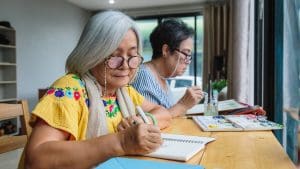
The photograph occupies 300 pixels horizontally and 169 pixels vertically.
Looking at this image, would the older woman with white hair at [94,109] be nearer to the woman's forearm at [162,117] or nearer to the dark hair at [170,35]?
the woman's forearm at [162,117]

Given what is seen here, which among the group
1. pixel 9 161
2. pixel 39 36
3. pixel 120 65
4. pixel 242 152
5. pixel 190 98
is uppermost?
pixel 39 36

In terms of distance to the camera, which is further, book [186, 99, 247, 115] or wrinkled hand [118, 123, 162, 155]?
book [186, 99, 247, 115]

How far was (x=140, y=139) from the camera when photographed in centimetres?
80

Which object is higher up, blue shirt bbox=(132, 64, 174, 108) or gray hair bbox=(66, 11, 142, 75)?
gray hair bbox=(66, 11, 142, 75)

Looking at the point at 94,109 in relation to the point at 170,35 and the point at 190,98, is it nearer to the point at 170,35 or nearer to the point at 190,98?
the point at 190,98

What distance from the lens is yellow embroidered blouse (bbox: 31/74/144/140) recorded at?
2.81ft

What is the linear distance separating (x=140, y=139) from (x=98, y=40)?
37 cm

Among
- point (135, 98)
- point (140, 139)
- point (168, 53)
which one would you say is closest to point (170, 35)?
point (168, 53)

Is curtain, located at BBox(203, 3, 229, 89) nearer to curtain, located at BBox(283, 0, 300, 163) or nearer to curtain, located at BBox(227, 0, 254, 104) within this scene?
curtain, located at BBox(227, 0, 254, 104)

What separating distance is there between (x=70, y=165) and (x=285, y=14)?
1240mm

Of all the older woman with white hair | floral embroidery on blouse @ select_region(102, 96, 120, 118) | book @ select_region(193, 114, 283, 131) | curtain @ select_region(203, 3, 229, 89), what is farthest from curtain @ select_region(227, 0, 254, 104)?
curtain @ select_region(203, 3, 229, 89)

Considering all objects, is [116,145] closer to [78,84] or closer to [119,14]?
[78,84]

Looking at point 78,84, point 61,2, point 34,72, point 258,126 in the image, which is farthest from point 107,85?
point 61,2

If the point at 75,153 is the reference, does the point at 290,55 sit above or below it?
above
